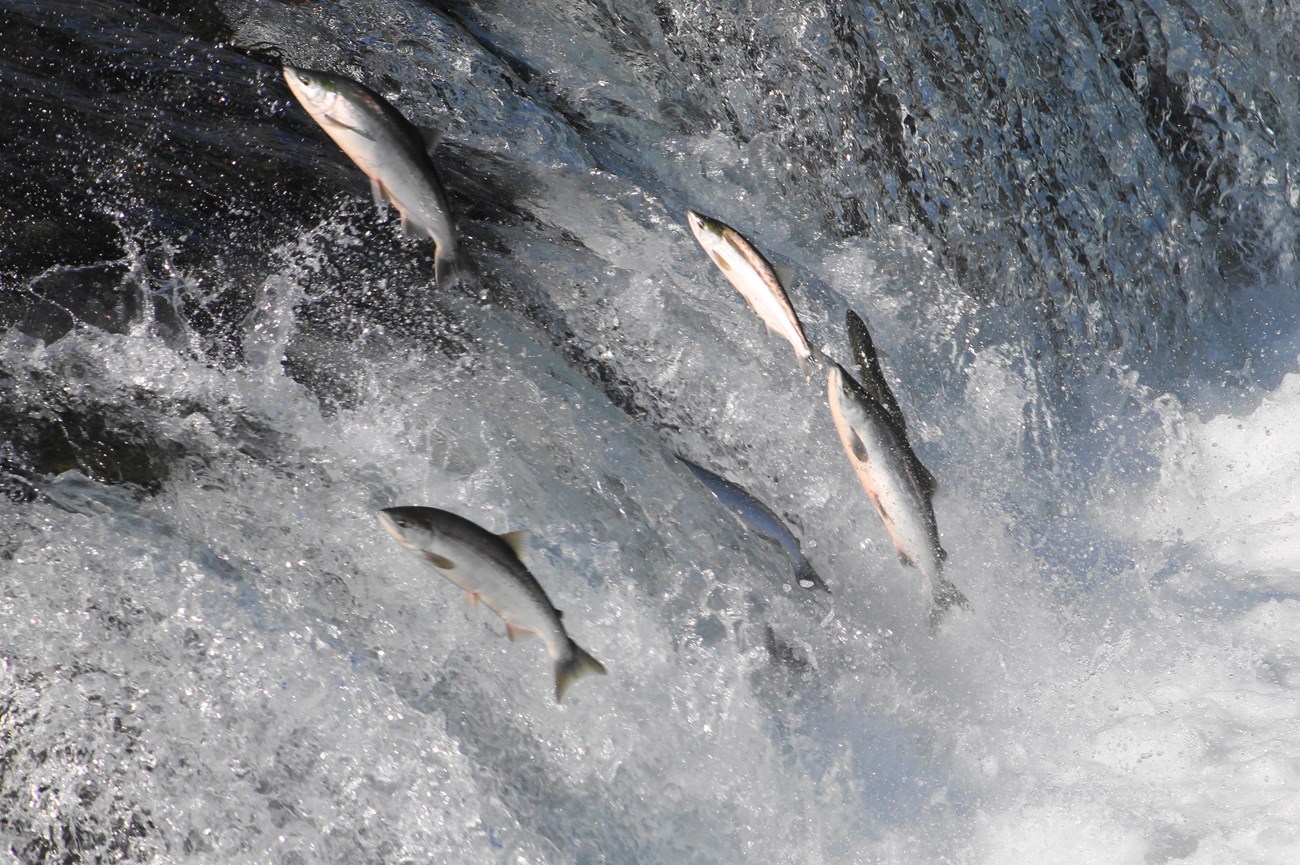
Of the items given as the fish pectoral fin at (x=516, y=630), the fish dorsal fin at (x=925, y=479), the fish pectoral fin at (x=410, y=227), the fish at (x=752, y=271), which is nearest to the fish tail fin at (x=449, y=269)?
the fish pectoral fin at (x=410, y=227)

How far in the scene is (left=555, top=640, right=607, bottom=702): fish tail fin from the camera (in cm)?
209

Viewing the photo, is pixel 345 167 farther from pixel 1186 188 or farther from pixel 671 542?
pixel 1186 188

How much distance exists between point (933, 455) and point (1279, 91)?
2409mm

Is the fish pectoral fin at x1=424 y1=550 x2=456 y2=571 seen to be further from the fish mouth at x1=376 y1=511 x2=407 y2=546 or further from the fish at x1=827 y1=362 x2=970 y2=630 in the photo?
the fish at x1=827 y1=362 x2=970 y2=630

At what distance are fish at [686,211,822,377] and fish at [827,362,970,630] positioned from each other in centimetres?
11

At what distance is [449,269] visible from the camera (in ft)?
8.29

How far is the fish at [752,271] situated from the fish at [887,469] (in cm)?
11

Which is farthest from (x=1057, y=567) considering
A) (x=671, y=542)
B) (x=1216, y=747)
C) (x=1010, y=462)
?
(x=671, y=542)

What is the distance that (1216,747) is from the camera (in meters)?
2.90

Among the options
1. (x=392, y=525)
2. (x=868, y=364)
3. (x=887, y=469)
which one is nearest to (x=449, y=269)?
(x=392, y=525)

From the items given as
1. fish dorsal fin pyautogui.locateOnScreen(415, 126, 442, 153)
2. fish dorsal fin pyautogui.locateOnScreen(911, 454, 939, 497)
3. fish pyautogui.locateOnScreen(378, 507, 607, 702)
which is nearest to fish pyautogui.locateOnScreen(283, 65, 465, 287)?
fish dorsal fin pyautogui.locateOnScreen(415, 126, 442, 153)

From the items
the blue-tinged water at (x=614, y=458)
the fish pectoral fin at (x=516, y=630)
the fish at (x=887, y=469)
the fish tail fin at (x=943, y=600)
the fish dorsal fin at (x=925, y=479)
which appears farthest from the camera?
the fish tail fin at (x=943, y=600)

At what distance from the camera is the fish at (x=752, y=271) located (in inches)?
88.0

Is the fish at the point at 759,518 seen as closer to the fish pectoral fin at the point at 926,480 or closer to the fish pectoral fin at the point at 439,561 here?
the fish pectoral fin at the point at 926,480
